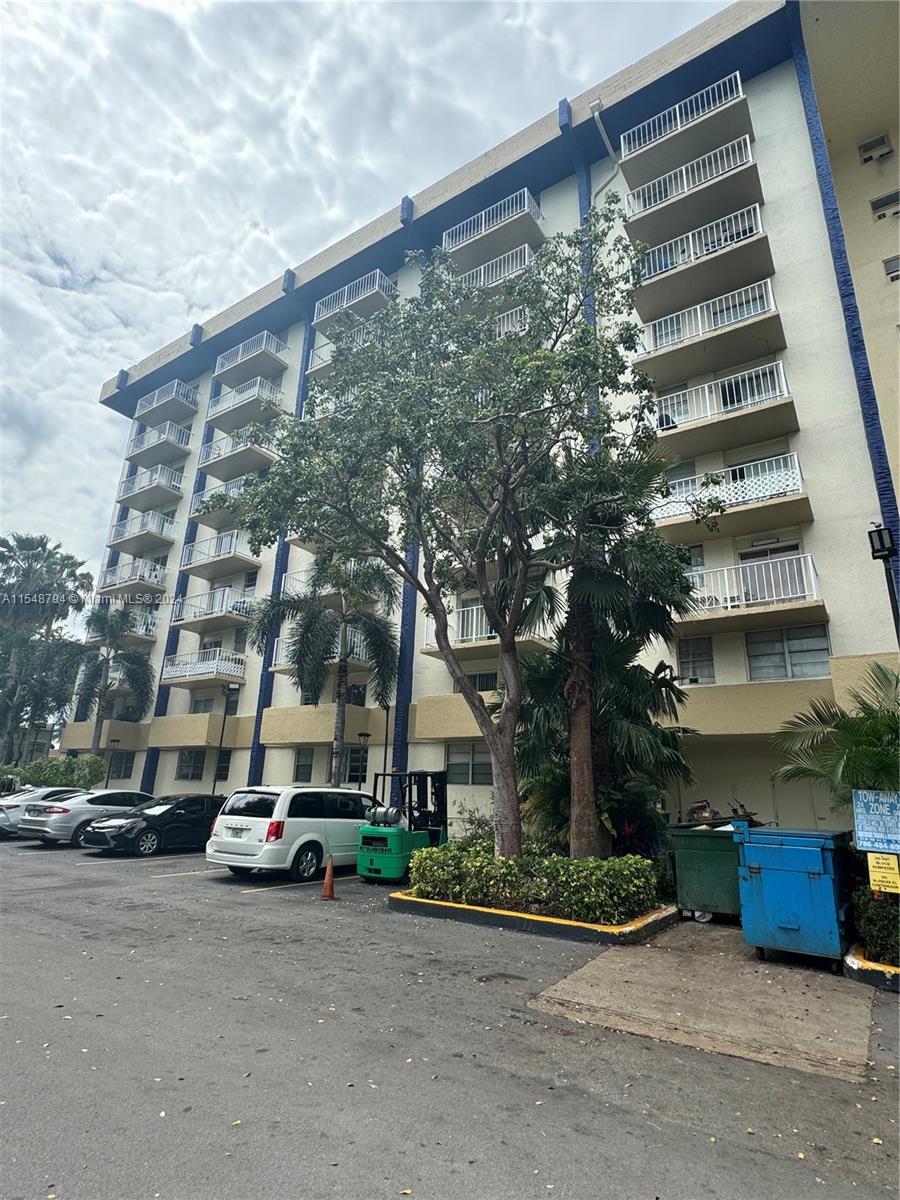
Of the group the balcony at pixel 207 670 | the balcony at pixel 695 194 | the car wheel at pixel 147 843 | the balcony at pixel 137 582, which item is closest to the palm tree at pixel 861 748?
the car wheel at pixel 147 843

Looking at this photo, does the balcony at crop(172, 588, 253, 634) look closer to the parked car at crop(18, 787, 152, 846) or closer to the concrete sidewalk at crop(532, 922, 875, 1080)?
the parked car at crop(18, 787, 152, 846)

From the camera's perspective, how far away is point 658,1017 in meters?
5.39

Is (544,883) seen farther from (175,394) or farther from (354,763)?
(175,394)

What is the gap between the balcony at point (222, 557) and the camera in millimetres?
25422

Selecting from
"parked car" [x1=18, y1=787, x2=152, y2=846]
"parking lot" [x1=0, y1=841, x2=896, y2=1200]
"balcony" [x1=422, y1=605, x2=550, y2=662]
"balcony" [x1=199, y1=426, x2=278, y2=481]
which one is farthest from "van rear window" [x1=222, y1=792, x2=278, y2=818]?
"balcony" [x1=199, y1=426, x2=278, y2=481]

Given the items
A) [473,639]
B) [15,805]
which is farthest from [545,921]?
[15,805]

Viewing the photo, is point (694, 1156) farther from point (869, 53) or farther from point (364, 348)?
point (869, 53)

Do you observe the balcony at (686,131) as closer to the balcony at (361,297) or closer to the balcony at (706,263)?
the balcony at (706,263)

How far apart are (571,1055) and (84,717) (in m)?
29.3

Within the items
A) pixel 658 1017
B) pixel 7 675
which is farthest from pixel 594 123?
pixel 7 675

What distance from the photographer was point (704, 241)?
17.8 m

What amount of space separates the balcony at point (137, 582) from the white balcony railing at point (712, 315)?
74.6 feet

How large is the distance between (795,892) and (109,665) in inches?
1043

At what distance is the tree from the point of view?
10.7m
